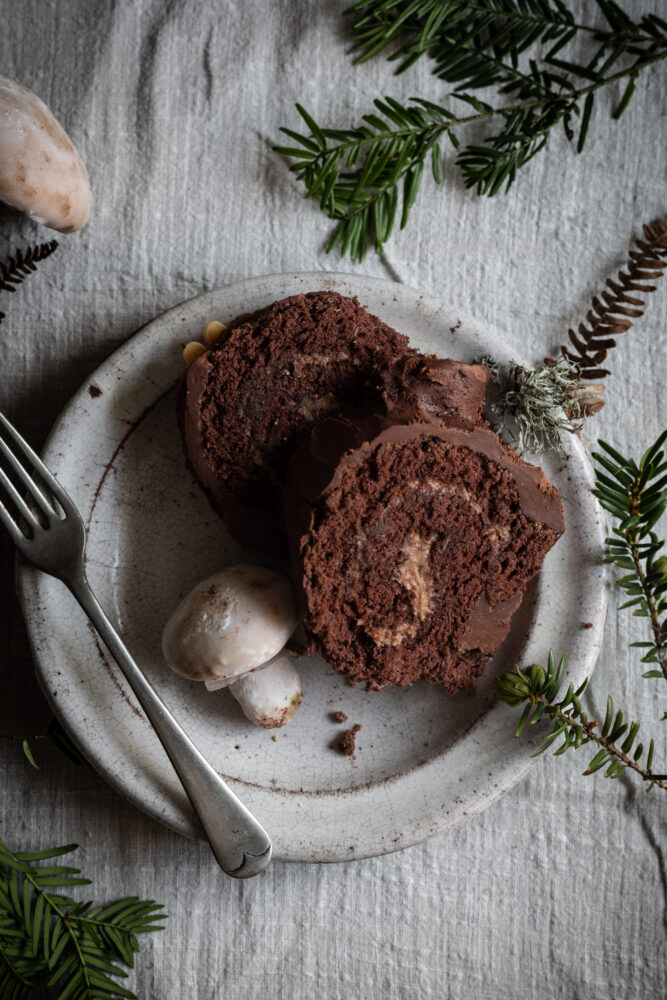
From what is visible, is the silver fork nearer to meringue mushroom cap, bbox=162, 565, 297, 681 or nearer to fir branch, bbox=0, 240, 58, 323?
meringue mushroom cap, bbox=162, 565, 297, 681

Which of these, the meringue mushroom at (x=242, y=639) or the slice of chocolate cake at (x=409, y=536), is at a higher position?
the slice of chocolate cake at (x=409, y=536)

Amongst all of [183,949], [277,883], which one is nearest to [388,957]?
[277,883]

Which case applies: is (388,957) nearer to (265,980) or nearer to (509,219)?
(265,980)

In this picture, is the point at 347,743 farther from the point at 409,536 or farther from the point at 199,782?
the point at 409,536

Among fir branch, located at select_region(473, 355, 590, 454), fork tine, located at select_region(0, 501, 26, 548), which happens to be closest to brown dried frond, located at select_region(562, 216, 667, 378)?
fir branch, located at select_region(473, 355, 590, 454)

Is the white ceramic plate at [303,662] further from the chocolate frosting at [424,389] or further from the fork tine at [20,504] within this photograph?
the chocolate frosting at [424,389]

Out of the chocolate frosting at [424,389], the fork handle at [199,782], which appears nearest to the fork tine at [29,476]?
the fork handle at [199,782]
